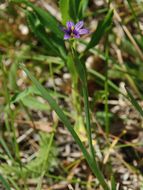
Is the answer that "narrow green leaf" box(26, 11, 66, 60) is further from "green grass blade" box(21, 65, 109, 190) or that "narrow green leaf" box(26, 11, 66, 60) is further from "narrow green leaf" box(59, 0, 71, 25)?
"green grass blade" box(21, 65, 109, 190)

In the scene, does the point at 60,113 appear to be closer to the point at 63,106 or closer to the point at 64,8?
the point at 64,8

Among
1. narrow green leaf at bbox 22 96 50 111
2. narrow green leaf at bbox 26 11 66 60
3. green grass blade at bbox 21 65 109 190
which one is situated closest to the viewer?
green grass blade at bbox 21 65 109 190

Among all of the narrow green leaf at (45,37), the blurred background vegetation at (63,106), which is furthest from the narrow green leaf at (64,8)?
the narrow green leaf at (45,37)

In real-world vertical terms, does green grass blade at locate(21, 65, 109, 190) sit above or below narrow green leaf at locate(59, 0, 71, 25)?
below

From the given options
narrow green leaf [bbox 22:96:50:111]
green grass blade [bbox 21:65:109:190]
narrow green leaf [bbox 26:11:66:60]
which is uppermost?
narrow green leaf [bbox 26:11:66:60]

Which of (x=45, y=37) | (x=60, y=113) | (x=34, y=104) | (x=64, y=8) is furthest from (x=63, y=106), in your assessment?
(x=60, y=113)

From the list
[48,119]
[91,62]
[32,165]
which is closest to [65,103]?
[48,119]

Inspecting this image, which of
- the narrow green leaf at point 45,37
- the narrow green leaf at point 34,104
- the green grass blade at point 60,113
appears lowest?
the green grass blade at point 60,113

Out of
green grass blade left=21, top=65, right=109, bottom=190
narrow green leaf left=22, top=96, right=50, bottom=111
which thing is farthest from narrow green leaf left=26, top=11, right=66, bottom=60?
green grass blade left=21, top=65, right=109, bottom=190

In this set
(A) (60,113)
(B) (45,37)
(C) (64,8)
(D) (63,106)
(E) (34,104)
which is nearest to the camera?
(A) (60,113)

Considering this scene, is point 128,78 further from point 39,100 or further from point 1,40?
point 1,40

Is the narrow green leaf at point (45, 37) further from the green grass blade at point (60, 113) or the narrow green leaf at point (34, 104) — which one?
the green grass blade at point (60, 113)
